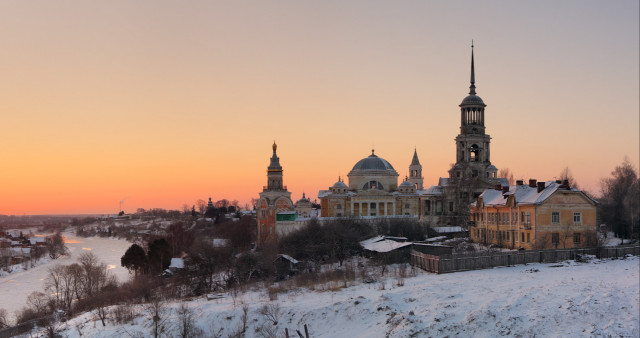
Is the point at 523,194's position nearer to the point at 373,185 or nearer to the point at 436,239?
the point at 436,239

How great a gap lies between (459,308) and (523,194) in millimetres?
18292

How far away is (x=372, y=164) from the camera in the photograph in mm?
64562

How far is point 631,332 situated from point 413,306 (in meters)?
8.36

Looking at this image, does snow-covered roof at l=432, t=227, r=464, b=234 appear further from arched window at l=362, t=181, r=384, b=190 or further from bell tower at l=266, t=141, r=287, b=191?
bell tower at l=266, t=141, r=287, b=191

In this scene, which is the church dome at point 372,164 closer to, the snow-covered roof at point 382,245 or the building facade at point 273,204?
the building facade at point 273,204

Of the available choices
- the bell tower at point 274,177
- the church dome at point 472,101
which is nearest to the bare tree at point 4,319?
the bell tower at point 274,177

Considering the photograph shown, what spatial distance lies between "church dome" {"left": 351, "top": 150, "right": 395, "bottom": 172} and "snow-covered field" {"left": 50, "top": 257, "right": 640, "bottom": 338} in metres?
35.6

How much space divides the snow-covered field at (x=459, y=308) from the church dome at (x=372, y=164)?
35.6 metres

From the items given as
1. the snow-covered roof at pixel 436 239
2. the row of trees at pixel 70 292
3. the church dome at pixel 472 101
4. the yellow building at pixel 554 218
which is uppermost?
the church dome at pixel 472 101

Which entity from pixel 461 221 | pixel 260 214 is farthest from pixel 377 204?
pixel 260 214

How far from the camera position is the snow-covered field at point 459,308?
1934 centimetres

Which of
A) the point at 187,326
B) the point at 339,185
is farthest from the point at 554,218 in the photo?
the point at 339,185

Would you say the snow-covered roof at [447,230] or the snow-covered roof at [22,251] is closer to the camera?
the snow-covered roof at [447,230]

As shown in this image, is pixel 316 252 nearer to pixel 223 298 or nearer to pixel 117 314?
pixel 223 298
